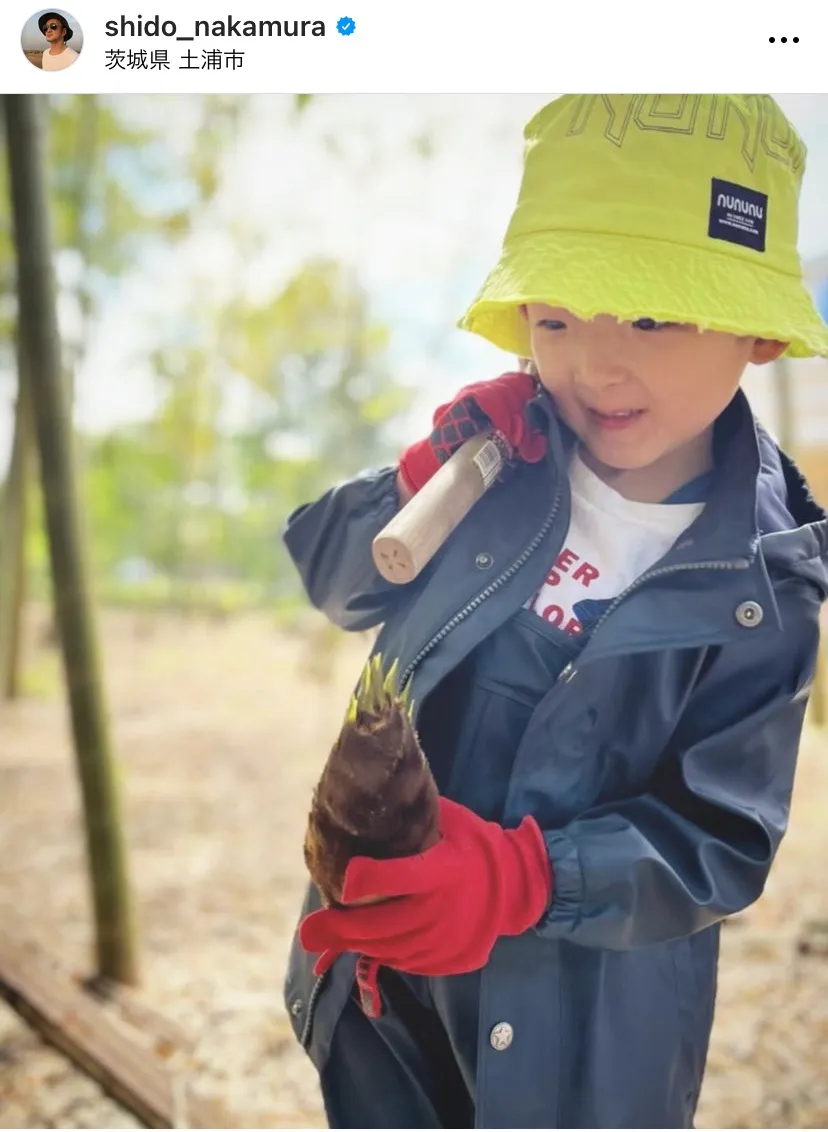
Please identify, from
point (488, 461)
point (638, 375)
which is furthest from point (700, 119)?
point (488, 461)

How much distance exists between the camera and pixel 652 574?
0.77m

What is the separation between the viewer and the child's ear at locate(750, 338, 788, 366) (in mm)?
804

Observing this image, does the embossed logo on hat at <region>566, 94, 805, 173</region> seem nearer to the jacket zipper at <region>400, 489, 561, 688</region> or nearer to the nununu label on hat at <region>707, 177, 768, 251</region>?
the nununu label on hat at <region>707, 177, 768, 251</region>

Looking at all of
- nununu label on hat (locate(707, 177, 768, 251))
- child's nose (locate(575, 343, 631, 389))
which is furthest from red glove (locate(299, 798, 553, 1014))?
nununu label on hat (locate(707, 177, 768, 251))

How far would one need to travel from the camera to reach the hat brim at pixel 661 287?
738 mm

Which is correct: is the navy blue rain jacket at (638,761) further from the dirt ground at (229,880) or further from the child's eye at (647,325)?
the dirt ground at (229,880)
